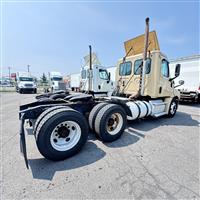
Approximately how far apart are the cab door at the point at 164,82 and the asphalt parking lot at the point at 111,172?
7.83 ft

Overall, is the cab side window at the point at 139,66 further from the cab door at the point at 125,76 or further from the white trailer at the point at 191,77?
the white trailer at the point at 191,77

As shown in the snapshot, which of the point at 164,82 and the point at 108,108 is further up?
the point at 164,82

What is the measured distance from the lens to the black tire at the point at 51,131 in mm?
2611

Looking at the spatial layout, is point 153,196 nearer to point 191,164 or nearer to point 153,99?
point 191,164

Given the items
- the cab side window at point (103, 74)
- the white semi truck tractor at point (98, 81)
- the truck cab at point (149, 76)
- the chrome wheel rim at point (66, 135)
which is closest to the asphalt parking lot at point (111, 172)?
the chrome wheel rim at point (66, 135)

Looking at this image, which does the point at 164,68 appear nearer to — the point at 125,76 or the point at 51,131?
the point at 125,76

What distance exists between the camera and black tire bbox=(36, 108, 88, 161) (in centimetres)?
261

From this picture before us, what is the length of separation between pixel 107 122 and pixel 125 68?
11.6 ft

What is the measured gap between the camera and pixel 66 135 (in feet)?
9.98

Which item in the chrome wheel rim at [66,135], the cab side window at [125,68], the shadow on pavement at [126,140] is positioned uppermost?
the cab side window at [125,68]

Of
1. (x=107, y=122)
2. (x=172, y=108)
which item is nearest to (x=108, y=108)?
(x=107, y=122)

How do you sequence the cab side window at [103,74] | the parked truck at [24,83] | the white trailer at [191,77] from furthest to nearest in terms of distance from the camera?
the parked truck at [24,83] < the cab side window at [103,74] < the white trailer at [191,77]

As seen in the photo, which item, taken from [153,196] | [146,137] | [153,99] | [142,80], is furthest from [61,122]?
[153,99]

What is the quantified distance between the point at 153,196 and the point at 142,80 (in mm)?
3943
